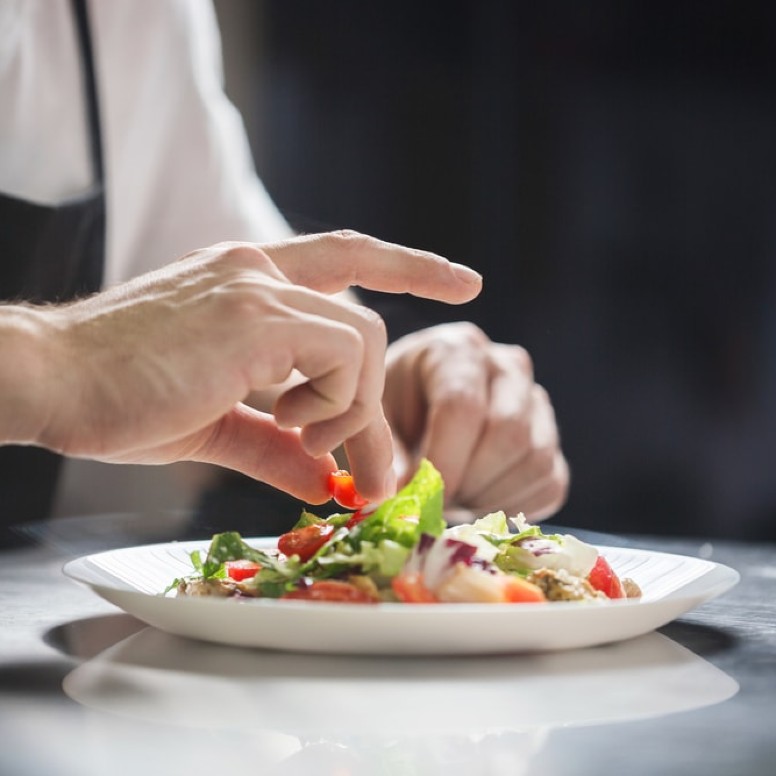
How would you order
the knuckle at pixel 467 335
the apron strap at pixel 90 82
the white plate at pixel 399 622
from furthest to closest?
the apron strap at pixel 90 82, the knuckle at pixel 467 335, the white plate at pixel 399 622

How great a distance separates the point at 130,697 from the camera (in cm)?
66

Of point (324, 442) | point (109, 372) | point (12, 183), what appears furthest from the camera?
point (12, 183)

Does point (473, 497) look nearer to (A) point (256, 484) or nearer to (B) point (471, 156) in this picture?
(A) point (256, 484)

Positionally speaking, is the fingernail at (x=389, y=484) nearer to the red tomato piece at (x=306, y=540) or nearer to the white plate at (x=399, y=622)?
the red tomato piece at (x=306, y=540)

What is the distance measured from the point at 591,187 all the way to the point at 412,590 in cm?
294

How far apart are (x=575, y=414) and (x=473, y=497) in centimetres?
198

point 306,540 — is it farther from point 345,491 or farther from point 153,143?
point 153,143

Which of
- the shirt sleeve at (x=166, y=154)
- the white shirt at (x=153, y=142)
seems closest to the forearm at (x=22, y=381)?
the white shirt at (x=153, y=142)

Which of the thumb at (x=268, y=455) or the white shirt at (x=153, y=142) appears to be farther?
the white shirt at (x=153, y=142)

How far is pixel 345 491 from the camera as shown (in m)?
1.01

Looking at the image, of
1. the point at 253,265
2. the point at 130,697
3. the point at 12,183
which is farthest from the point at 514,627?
the point at 12,183

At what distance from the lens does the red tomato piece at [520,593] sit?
2.46 ft

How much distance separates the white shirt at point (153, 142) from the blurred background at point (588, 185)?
125cm

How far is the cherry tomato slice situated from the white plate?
0.83 ft
